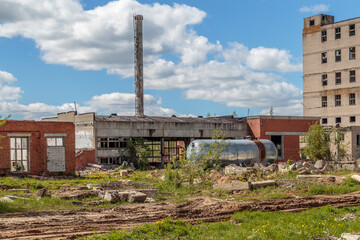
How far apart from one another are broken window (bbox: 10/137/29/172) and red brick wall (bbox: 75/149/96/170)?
20.2 ft

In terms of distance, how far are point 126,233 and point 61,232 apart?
214 cm

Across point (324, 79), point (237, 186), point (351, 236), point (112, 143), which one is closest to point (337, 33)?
point (324, 79)

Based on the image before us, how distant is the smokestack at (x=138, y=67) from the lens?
51.0m

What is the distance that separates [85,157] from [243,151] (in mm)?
13296

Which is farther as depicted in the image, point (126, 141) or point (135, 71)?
point (135, 71)

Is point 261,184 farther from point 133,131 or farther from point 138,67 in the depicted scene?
point 138,67

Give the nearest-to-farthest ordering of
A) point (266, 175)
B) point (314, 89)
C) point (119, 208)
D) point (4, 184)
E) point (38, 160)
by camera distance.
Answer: point (119, 208) → point (4, 184) → point (266, 175) → point (38, 160) → point (314, 89)

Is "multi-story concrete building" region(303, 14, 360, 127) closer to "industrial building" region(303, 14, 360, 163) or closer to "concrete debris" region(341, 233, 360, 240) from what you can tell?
"industrial building" region(303, 14, 360, 163)

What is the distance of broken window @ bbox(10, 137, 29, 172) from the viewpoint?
2858cm

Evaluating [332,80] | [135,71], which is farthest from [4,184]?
[332,80]

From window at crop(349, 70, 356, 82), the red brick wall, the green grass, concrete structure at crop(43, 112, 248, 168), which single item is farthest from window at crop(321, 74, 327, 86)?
the green grass

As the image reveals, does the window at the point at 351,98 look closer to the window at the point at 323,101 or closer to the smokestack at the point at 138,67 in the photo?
the window at the point at 323,101

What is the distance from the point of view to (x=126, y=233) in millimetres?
9914

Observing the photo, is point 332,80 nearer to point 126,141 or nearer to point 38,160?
point 126,141
